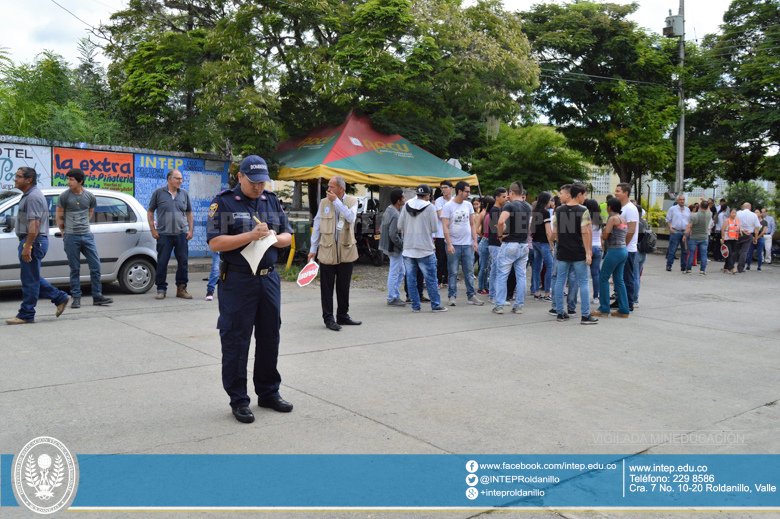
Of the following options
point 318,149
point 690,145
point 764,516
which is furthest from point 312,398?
point 690,145

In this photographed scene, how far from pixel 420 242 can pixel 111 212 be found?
493 cm

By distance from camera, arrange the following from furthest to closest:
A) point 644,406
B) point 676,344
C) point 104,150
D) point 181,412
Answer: point 104,150
point 676,344
point 644,406
point 181,412

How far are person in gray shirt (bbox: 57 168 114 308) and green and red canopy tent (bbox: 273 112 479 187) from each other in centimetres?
545

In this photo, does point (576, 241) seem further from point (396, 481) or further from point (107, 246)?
point (107, 246)

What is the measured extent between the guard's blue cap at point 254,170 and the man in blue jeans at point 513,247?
16.9 ft

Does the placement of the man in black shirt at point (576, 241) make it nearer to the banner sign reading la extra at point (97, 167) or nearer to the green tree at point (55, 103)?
the banner sign reading la extra at point (97, 167)

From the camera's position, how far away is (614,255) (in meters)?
8.70

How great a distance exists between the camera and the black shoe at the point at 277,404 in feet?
15.1

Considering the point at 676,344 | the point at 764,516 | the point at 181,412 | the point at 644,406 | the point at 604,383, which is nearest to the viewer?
the point at 764,516

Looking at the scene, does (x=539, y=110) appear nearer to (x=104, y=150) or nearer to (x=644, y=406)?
(x=104, y=150)

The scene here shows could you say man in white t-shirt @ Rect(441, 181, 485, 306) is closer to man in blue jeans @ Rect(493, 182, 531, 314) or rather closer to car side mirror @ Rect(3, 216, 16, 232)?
man in blue jeans @ Rect(493, 182, 531, 314)

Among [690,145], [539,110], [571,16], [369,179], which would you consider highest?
[571,16]

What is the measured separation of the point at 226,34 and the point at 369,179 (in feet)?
14.7

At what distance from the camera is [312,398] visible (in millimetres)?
4926
